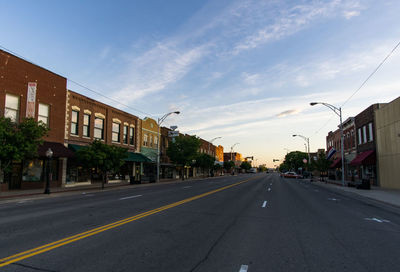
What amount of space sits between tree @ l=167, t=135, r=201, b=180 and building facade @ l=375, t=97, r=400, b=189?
26.7 metres

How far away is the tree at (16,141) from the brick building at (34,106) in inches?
111

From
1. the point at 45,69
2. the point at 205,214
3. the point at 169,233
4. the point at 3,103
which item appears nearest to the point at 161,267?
the point at 169,233

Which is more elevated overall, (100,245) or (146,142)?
(146,142)

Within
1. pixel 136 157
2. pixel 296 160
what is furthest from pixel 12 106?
pixel 296 160

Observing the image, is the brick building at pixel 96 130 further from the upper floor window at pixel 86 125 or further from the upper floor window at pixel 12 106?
the upper floor window at pixel 12 106

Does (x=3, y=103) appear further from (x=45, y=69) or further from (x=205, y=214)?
(x=205, y=214)

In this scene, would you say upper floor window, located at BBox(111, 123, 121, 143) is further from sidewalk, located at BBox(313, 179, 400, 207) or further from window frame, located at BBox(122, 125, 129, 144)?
sidewalk, located at BBox(313, 179, 400, 207)

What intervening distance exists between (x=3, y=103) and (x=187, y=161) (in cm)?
2967

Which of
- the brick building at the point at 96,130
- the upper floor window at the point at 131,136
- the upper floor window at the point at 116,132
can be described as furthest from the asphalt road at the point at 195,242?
the upper floor window at the point at 131,136

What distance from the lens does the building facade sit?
28000 mm

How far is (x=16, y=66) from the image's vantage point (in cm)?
2384

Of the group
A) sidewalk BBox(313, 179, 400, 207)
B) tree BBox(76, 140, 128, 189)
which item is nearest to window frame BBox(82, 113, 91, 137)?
tree BBox(76, 140, 128, 189)

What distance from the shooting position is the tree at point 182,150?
156 ft

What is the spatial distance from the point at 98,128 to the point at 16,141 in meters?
15.6
